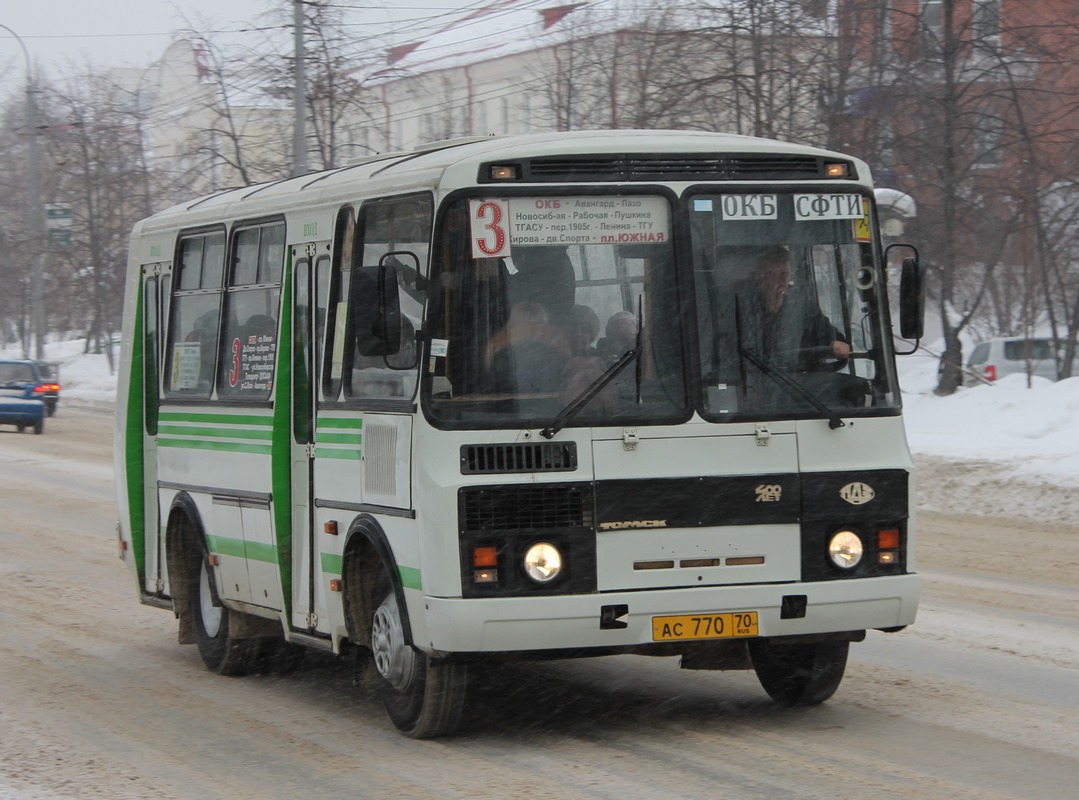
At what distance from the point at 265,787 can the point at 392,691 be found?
1155 millimetres

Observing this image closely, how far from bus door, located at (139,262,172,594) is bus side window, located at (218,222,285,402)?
1.22 metres

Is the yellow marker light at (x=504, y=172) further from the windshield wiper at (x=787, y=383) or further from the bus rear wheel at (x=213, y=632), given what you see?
the bus rear wheel at (x=213, y=632)

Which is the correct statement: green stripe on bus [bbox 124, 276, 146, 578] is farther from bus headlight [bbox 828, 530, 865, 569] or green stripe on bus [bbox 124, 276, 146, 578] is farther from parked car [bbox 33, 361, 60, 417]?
parked car [bbox 33, 361, 60, 417]

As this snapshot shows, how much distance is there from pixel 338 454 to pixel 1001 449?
11.3 m

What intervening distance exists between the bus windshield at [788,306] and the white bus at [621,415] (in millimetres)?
11

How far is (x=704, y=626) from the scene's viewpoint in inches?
284

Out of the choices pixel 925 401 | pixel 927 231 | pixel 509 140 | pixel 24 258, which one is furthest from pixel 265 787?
pixel 24 258

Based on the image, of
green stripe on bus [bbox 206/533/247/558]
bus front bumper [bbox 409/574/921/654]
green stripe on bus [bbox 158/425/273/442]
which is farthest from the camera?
green stripe on bus [bbox 206/533/247/558]

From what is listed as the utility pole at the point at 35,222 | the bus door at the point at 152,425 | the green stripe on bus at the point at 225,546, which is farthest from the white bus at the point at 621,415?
the utility pole at the point at 35,222

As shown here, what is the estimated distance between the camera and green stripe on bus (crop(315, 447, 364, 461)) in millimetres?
8023

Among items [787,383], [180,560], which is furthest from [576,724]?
[180,560]

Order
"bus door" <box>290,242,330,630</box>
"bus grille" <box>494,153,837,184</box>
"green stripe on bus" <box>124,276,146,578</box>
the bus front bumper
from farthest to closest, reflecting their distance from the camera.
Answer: "green stripe on bus" <box>124,276,146,578</box>, "bus door" <box>290,242,330,630</box>, "bus grille" <box>494,153,837,184</box>, the bus front bumper

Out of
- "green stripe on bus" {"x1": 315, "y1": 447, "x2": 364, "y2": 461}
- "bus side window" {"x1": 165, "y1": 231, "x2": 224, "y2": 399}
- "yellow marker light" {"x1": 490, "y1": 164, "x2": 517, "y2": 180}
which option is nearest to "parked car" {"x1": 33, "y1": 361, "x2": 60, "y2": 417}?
"bus side window" {"x1": 165, "y1": 231, "x2": 224, "y2": 399}

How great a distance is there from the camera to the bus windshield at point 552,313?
23.6ft
